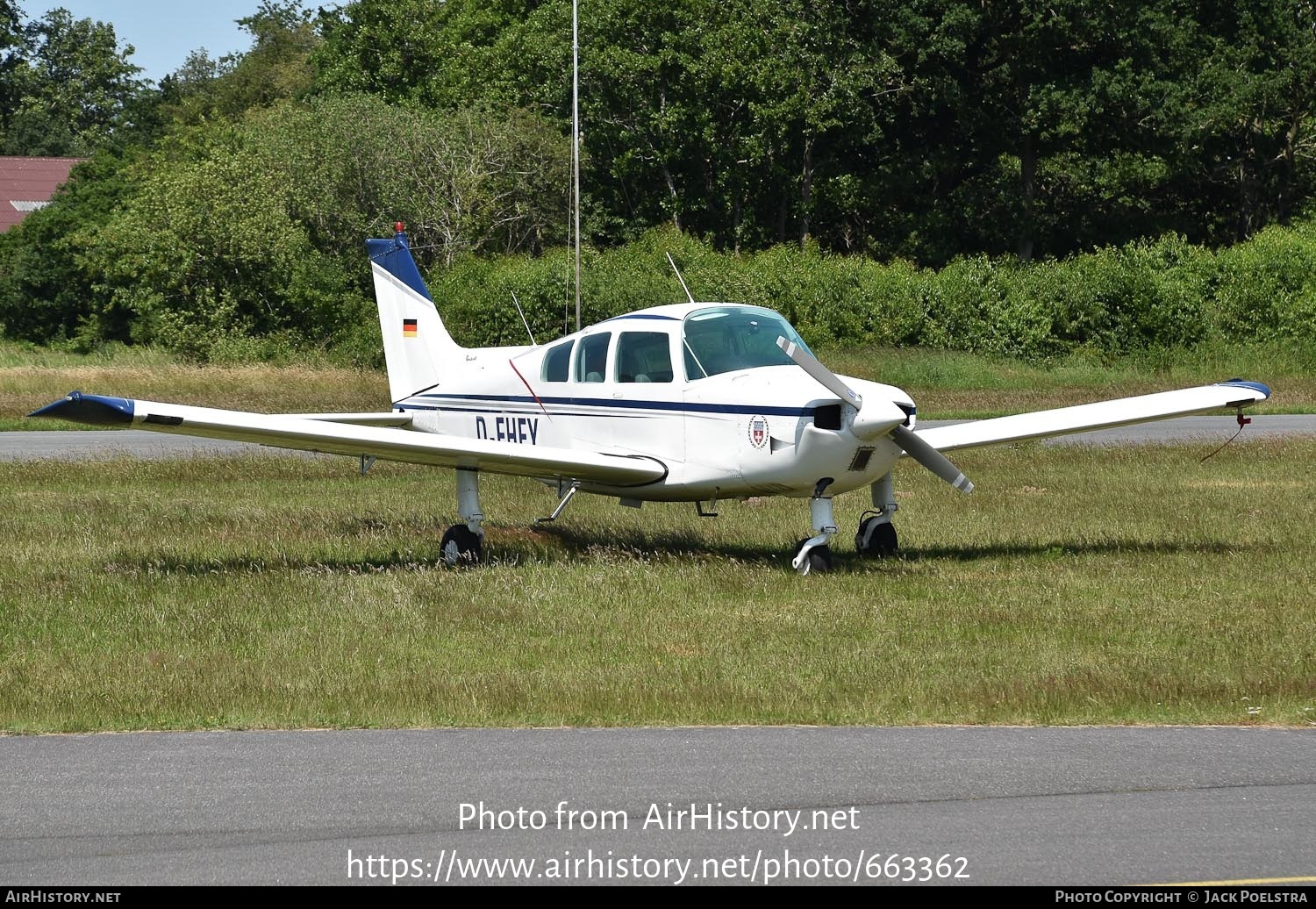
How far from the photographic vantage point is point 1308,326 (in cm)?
3875

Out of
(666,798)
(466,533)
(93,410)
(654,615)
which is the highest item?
(93,410)

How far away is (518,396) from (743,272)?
91.8 ft

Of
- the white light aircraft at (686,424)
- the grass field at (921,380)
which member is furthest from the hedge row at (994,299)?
the white light aircraft at (686,424)

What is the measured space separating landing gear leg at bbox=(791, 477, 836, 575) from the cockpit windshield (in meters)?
1.21

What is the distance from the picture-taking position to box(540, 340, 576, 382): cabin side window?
13.7 meters

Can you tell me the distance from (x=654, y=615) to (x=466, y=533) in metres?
3.31

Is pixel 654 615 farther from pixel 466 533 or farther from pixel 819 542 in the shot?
pixel 466 533

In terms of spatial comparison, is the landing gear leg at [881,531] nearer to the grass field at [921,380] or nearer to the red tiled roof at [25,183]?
the grass field at [921,380]

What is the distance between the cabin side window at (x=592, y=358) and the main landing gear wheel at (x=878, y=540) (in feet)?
9.03

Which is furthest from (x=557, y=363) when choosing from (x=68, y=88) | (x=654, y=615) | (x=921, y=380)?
(x=68, y=88)

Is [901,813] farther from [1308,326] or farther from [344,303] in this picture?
[344,303]

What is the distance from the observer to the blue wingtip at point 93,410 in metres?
10.3

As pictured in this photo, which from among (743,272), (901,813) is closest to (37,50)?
(743,272)

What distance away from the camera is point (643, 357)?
1299 centimetres
